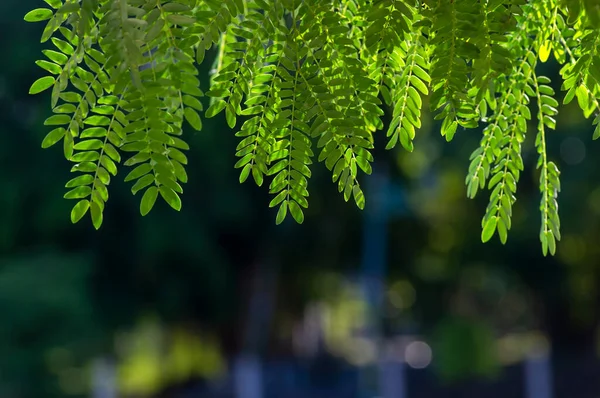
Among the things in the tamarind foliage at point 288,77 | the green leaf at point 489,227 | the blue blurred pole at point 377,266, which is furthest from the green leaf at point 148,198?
the blue blurred pole at point 377,266

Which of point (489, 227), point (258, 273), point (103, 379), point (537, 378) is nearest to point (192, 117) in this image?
point (489, 227)

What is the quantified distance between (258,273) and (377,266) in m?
1.62

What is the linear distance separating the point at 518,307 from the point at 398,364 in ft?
28.7

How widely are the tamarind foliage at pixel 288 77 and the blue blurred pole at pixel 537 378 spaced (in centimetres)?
1140

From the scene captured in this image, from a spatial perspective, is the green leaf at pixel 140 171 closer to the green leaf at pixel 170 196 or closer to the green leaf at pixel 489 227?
the green leaf at pixel 170 196

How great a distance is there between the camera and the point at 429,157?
10.9 m

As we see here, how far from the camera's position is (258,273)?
11.0 metres

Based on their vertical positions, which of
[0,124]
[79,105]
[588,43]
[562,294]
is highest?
[0,124]

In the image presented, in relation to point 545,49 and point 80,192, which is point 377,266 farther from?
point 80,192

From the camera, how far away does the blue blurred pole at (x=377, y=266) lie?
10234 mm

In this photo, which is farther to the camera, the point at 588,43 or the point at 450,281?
the point at 450,281

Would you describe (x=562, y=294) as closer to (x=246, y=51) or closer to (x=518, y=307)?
(x=518, y=307)

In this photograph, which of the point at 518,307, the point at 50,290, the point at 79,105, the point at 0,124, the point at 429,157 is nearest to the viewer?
the point at 79,105

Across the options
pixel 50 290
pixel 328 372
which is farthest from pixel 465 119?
pixel 328 372
